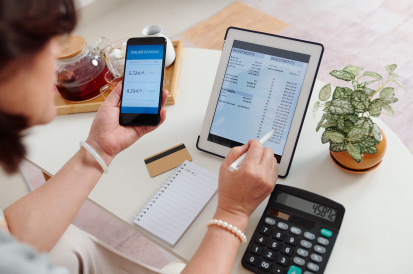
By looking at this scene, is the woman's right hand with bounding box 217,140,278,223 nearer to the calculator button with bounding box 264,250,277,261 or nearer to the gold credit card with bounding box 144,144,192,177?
the calculator button with bounding box 264,250,277,261

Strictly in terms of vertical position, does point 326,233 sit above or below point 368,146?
below

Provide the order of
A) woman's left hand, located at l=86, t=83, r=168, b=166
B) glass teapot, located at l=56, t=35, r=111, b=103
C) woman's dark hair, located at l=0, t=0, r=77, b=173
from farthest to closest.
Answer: glass teapot, located at l=56, t=35, r=111, b=103 < woman's left hand, located at l=86, t=83, r=168, b=166 < woman's dark hair, located at l=0, t=0, r=77, b=173

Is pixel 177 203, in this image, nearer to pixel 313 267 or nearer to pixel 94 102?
pixel 313 267

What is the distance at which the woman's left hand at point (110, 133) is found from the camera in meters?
0.87

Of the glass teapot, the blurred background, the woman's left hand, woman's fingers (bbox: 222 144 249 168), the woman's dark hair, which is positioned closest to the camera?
the woman's dark hair

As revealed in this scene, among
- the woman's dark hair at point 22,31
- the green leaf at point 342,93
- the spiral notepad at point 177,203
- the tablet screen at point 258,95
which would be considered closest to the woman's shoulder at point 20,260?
the woman's dark hair at point 22,31

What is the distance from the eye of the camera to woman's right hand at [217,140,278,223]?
70cm

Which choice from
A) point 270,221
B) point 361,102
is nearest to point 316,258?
point 270,221

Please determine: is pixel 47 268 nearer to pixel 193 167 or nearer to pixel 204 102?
pixel 193 167

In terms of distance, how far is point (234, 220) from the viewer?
0.69m

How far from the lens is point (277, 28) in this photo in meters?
2.40

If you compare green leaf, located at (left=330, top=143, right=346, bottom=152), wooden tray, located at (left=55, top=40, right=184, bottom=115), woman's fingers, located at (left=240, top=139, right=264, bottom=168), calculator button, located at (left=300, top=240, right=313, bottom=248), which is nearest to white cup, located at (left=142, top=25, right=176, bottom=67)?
wooden tray, located at (left=55, top=40, right=184, bottom=115)

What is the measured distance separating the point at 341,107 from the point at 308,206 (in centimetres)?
24

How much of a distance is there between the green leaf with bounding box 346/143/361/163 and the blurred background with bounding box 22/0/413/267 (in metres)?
1.01
